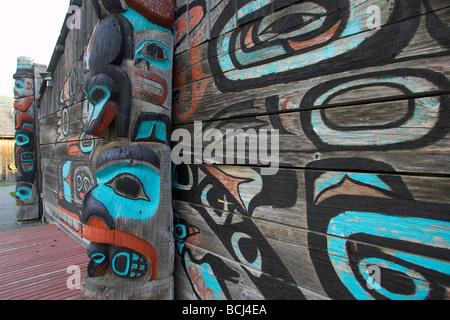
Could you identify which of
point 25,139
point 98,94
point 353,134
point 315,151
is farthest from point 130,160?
point 25,139

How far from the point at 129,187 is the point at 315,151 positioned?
109 cm

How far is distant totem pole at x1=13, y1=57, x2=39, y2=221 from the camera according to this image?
5125 mm

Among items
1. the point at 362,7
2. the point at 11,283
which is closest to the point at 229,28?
the point at 362,7

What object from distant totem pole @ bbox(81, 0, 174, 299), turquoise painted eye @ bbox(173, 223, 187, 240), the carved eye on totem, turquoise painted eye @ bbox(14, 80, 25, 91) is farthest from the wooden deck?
turquoise painted eye @ bbox(14, 80, 25, 91)

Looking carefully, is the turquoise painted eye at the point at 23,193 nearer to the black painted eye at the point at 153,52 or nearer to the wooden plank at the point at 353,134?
the black painted eye at the point at 153,52

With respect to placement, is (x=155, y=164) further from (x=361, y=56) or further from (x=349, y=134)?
(x=361, y=56)

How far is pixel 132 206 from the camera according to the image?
1.52 metres

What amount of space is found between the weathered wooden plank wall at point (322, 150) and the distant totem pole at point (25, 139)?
524 centimetres

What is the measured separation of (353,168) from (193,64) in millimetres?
1195

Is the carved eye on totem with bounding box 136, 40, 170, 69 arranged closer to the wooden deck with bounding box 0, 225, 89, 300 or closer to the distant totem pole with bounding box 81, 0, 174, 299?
the distant totem pole with bounding box 81, 0, 174, 299

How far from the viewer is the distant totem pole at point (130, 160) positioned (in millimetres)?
1514

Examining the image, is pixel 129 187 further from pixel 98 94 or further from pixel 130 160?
pixel 98 94

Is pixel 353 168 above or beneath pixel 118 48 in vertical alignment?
beneath
